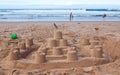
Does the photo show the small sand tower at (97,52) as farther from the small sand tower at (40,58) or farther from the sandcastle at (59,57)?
the small sand tower at (40,58)

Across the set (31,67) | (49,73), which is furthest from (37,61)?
(49,73)

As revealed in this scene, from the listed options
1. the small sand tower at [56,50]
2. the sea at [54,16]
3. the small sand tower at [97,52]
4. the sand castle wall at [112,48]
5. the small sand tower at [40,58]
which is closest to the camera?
the small sand tower at [40,58]

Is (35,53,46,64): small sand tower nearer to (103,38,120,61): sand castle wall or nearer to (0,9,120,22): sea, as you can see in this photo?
(103,38,120,61): sand castle wall

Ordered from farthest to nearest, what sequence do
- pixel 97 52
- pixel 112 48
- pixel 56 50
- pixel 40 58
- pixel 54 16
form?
pixel 54 16, pixel 112 48, pixel 56 50, pixel 97 52, pixel 40 58

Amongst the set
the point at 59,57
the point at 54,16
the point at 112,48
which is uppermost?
the point at 59,57

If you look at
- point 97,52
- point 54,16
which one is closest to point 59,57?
point 97,52

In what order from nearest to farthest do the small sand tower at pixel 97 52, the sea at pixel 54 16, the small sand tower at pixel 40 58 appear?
the small sand tower at pixel 40 58 → the small sand tower at pixel 97 52 → the sea at pixel 54 16

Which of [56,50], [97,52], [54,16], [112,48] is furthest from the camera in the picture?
[54,16]

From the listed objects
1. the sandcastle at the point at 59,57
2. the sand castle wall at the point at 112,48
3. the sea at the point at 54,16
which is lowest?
the sea at the point at 54,16

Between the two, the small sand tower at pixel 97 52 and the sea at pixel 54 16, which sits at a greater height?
the small sand tower at pixel 97 52

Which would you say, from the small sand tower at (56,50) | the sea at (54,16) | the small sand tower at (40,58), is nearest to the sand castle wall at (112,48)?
the small sand tower at (56,50)

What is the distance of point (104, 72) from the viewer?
22.6 ft

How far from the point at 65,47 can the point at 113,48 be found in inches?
80.7

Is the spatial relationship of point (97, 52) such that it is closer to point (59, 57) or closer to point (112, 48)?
point (59, 57)
